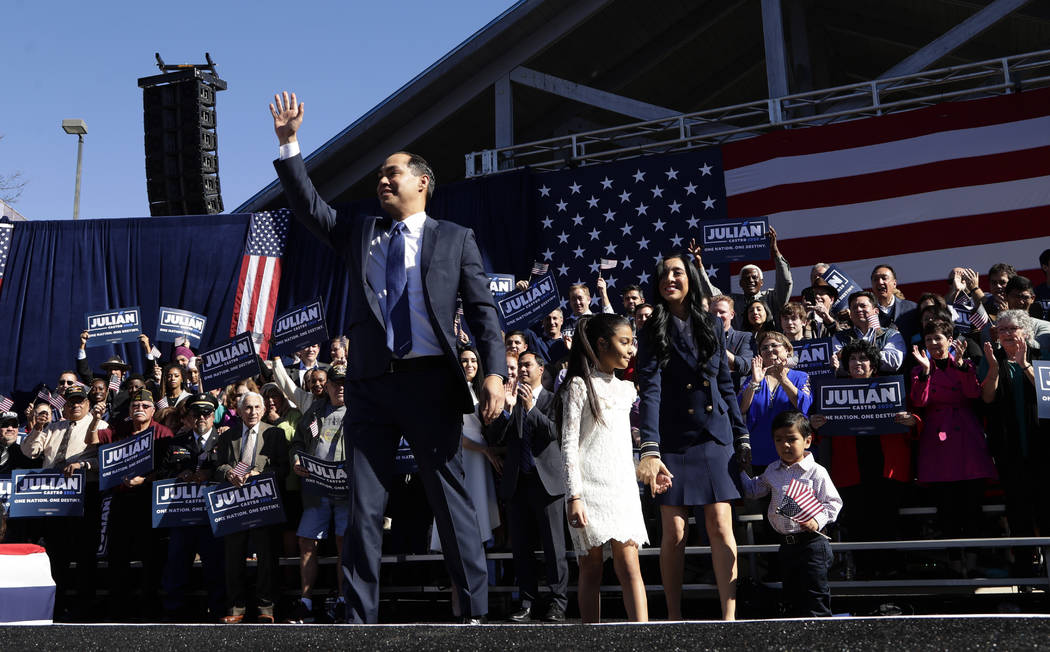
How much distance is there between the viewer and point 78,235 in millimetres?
14516

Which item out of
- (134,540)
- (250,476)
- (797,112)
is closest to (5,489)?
(134,540)

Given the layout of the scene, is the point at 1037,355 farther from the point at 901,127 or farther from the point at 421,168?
the point at 901,127

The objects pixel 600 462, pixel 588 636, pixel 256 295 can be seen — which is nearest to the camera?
pixel 588 636

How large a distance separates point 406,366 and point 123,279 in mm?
12206

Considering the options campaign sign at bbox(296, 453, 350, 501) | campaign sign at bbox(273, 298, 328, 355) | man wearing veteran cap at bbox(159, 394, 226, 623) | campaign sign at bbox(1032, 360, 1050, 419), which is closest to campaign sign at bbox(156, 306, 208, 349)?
campaign sign at bbox(273, 298, 328, 355)

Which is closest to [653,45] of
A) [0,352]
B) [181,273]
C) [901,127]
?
[901,127]

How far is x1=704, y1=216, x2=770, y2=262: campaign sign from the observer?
31.3ft

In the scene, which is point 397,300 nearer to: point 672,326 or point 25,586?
point 25,586

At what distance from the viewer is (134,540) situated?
7.86 meters

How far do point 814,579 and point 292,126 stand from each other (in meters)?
3.12

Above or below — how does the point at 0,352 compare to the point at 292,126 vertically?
above

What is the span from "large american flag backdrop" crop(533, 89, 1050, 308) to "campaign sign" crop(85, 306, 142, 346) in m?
4.74

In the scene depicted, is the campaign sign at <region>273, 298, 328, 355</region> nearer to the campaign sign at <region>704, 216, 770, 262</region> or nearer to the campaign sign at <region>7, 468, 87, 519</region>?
the campaign sign at <region>7, 468, 87, 519</region>

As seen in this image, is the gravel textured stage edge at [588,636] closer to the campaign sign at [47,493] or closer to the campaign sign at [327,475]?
the campaign sign at [327,475]
